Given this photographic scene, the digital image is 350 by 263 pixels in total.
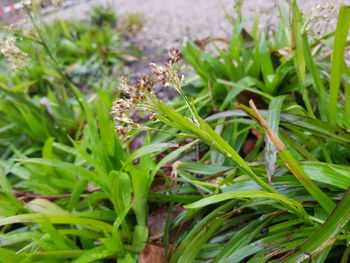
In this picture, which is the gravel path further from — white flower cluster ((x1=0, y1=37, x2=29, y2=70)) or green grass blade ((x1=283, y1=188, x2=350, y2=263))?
green grass blade ((x1=283, y1=188, x2=350, y2=263))

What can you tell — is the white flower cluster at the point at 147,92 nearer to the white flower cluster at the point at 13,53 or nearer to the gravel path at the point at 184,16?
the white flower cluster at the point at 13,53

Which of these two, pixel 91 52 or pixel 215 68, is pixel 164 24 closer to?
pixel 91 52

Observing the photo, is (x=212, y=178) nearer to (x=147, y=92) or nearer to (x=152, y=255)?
(x=152, y=255)

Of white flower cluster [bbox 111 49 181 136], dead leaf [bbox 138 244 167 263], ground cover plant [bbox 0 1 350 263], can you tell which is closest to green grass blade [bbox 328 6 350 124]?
ground cover plant [bbox 0 1 350 263]

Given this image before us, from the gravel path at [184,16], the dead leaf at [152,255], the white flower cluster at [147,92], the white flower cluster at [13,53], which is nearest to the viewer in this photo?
the white flower cluster at [147,92]

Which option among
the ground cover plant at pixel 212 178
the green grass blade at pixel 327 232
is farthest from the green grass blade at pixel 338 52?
the green grass blade at pixel 327 232

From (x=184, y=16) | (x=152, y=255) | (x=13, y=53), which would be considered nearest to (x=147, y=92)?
(x=152, y=255)

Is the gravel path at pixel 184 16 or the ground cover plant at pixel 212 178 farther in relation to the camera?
the gravel path at pixel 184 16

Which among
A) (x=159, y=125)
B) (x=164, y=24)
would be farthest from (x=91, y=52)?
(x=159, y=125)
